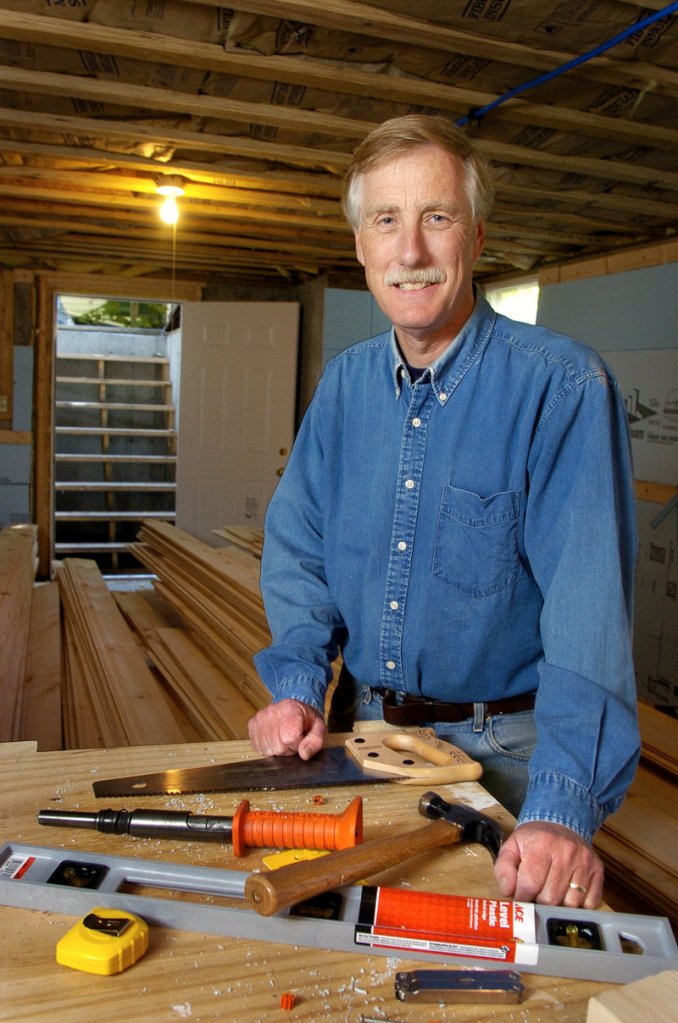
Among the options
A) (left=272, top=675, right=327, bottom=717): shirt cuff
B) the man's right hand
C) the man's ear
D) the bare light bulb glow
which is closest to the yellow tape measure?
the man's right hand

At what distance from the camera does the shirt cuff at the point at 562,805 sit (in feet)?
4.01

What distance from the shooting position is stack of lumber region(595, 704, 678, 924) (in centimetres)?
211

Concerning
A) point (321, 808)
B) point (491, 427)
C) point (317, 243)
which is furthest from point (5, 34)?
point (317, 243)

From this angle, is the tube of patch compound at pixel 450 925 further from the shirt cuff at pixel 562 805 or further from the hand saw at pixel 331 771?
the hand saw at pixel 331 771

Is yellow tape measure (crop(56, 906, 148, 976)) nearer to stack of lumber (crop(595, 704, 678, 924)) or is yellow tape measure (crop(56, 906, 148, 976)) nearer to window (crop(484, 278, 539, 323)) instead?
stack of lumber (crop(595, 704, 678, 924))

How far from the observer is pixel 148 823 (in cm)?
121

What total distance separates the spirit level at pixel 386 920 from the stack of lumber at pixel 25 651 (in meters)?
2.33

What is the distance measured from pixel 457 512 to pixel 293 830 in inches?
26.1

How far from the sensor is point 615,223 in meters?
6.09

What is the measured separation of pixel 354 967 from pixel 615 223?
6.03 meters

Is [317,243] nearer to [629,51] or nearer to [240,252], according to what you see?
[240,252]

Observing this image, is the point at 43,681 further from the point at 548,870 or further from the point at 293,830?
the point at 548,870

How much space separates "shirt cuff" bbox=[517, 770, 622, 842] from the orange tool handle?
0.25 metres

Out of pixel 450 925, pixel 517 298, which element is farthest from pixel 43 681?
pixel 517 298
